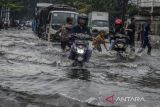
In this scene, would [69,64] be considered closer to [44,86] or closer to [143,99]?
[44,86]

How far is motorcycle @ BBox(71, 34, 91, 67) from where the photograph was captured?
553 inches

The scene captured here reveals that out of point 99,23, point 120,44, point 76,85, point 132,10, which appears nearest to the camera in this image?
point 76,85

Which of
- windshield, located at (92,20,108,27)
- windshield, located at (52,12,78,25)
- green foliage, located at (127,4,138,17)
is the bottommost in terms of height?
windshield, located at (92,20,108,27)

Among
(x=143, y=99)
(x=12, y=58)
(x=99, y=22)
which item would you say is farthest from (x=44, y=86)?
(x=99, y=22)

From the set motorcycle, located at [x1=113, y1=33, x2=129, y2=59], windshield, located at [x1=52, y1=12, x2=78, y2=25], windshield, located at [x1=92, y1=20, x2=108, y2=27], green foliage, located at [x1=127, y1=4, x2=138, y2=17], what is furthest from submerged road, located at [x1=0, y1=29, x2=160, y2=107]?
green foliage, located at [x1=127, y1=4, x2=138, y2=17]

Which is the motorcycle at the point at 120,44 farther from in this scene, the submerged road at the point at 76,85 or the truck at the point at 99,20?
the truck at the point at 99,20

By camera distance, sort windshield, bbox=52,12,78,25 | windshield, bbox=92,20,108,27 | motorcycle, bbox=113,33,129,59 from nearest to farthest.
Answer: motorcycle, bbox=113,33,129,59 < windshield, bbox=52,12,78,25 < windshield, bbox=92,20,108,27

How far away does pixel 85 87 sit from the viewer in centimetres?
969

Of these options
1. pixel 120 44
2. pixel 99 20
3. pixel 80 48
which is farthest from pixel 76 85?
pixel 99 20

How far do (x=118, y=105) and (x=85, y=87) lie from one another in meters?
2.07

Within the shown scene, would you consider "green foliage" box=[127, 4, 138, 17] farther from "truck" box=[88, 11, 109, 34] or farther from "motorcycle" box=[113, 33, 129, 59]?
"motorcycle" box=[113, 33, 129, 59]

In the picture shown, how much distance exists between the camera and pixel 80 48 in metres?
14.2

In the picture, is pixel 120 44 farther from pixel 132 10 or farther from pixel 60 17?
pixel 132 10

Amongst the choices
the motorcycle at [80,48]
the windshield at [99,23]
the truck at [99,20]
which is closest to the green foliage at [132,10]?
the truck at [99,20]
